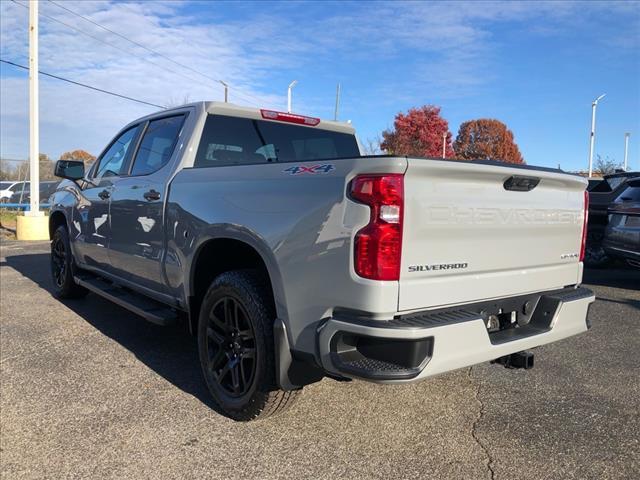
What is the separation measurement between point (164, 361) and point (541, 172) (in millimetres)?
3234

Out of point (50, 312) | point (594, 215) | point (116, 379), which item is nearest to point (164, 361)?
point (116, 379)

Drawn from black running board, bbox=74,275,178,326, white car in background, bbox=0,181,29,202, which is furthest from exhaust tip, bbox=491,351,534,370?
white car in background, bbox=0,181,29,202

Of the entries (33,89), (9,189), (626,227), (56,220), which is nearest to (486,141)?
(9,189)

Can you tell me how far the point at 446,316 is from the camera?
257 cm

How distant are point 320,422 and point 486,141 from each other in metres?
57.1

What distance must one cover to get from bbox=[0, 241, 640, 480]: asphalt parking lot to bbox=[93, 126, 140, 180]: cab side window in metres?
1.65

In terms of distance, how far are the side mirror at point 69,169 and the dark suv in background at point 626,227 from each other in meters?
6.96

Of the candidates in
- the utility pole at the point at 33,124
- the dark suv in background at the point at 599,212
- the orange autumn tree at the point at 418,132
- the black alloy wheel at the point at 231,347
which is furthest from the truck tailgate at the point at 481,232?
the orange autumn tree at the point at 418,132

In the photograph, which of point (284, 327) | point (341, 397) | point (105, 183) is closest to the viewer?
point (284, 327)

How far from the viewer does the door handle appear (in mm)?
4039

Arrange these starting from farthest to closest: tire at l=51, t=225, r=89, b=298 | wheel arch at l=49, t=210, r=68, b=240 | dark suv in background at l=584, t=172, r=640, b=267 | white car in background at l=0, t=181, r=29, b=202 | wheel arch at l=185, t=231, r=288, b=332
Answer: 1. white car in background at l=0, t=181, r=29, b=202
2. dark suv in background at l=584, t=172, r=640, b=267
3. wheel arch at l=49, t=210, r=68, b=240
4. tire at l=51, t=225, r=89, b=298
5. wheel arch at l=185, t=231, r=288, b=332

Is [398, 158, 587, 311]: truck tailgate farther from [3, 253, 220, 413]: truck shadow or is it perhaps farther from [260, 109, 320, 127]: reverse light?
[260, 109, 320, 127]: reverse light

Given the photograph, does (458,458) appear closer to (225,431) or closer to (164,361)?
(225,431)

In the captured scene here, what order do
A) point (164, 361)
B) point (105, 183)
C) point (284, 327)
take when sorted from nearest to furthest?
point (284, 327), point (164, 361), point (105, 183)
